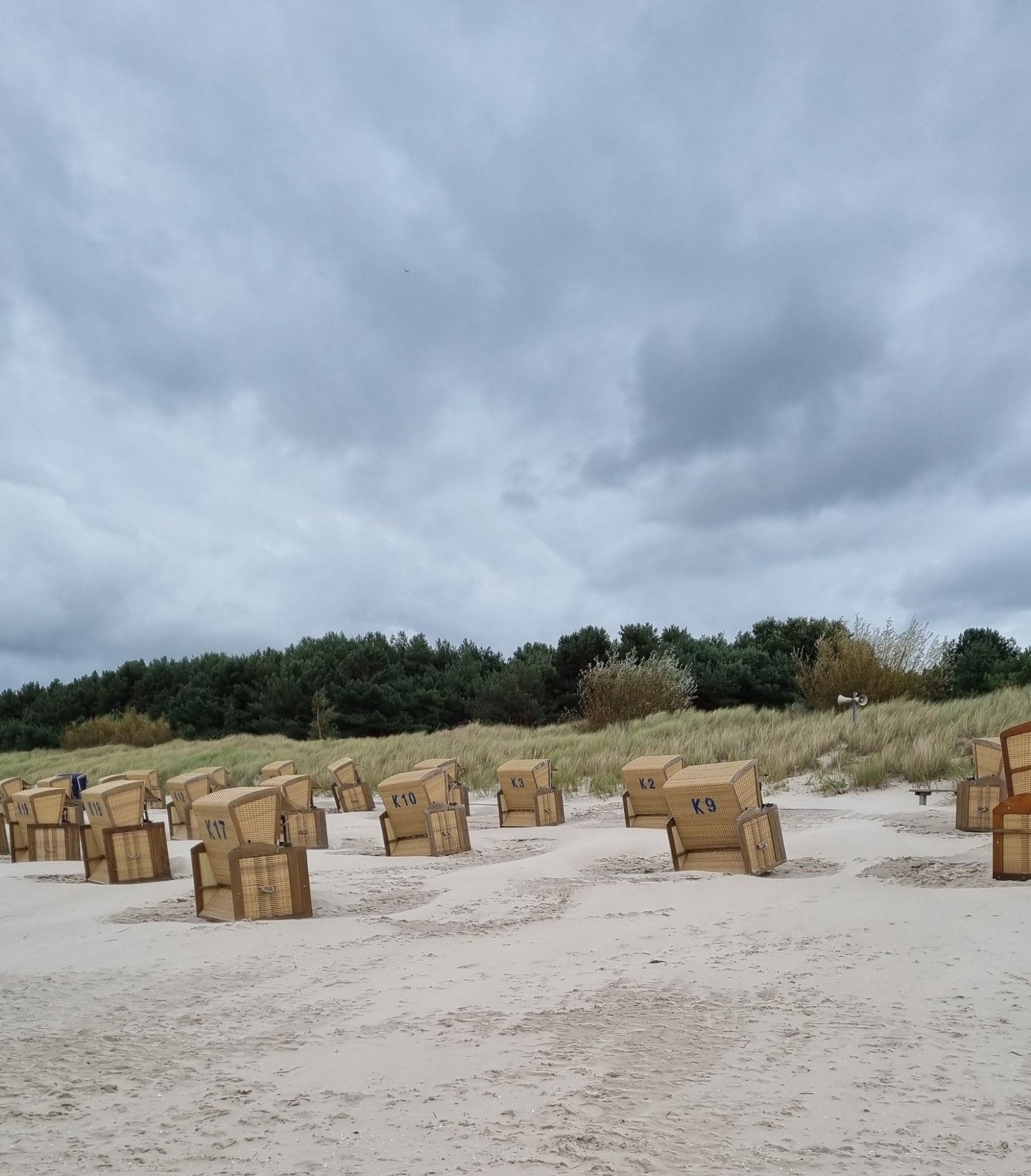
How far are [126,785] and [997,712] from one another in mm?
15525

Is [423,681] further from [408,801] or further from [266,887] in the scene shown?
[266,887]

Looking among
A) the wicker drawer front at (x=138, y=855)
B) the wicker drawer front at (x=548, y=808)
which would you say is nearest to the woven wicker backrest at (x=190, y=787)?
the wicker drawer front at (x=138, y=855)

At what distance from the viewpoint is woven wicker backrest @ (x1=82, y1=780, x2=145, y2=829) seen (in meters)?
10.7

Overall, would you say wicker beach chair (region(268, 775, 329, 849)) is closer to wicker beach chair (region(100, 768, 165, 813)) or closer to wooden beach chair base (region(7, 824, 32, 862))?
wooden beach chair base (region(7, 824, 32, 862))

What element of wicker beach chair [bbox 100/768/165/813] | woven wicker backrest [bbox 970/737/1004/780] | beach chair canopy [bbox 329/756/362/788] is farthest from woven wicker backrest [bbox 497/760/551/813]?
wicker beach chair [bbox 100/768/165/813]

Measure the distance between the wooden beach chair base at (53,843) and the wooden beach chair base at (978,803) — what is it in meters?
11.5

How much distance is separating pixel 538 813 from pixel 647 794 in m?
2.48

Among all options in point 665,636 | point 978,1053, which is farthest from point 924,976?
point 665,636

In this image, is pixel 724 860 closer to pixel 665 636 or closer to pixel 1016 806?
pixel 1016 806

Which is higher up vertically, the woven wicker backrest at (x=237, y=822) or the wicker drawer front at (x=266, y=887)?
the woven wicker backrest at (x=237, y=822)

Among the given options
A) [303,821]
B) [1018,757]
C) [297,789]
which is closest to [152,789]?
[297,789]

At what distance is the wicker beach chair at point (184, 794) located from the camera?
52.7 feet

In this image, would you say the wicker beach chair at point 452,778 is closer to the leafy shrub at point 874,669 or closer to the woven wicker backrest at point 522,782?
the woven wicker backrest at point 522,782

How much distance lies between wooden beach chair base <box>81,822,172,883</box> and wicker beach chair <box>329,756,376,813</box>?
8.36m
